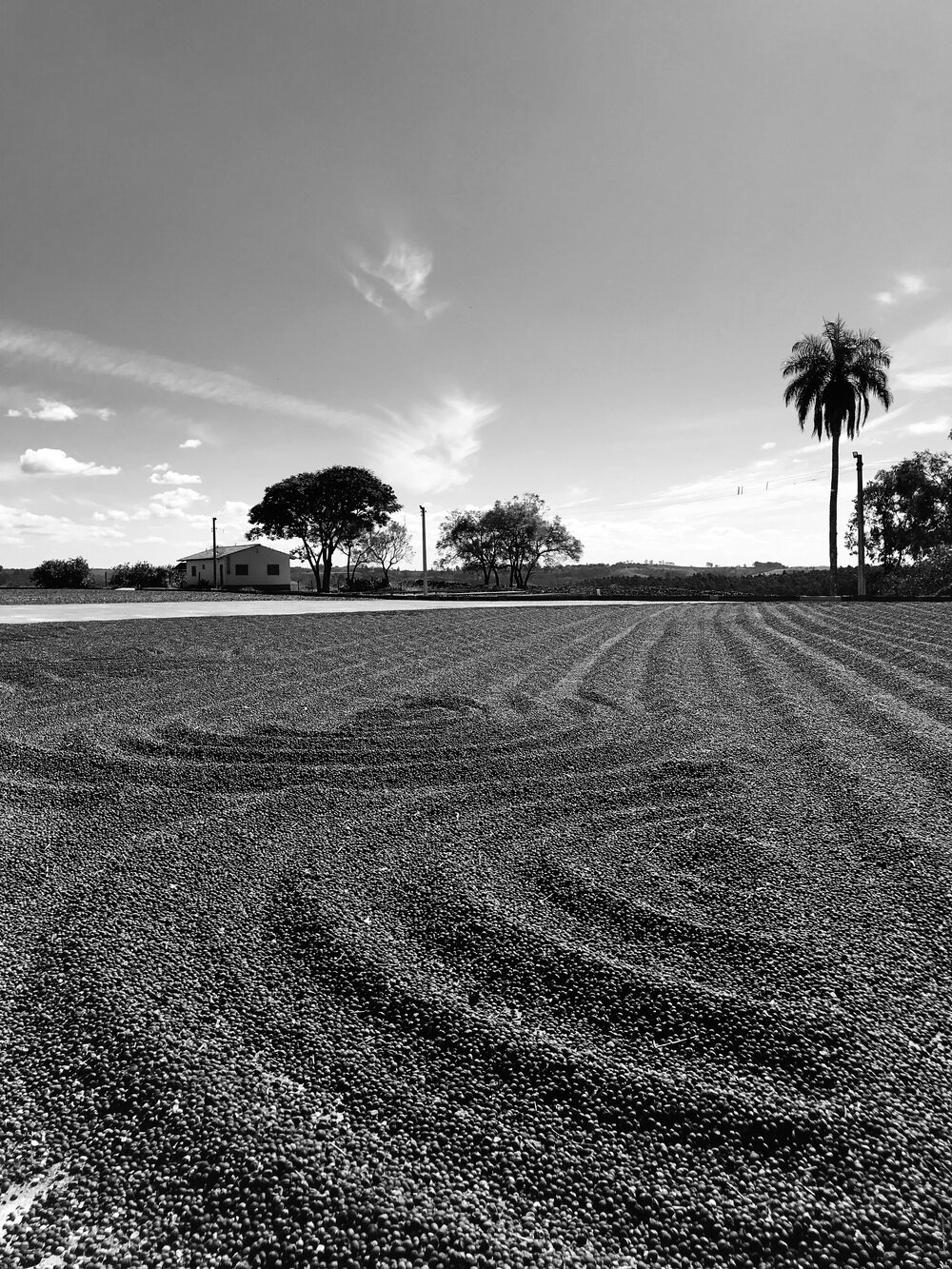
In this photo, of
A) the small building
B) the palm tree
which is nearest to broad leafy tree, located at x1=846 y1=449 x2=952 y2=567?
the palm tree

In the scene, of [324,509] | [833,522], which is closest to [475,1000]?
[833,522]

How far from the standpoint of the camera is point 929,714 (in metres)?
5.61

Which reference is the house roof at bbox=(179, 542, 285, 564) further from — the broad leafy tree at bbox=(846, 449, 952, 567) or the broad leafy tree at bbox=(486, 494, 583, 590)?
the broad leafy tree at bbox=(846, 449, 952, 567)

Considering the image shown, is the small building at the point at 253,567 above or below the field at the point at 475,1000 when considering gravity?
above

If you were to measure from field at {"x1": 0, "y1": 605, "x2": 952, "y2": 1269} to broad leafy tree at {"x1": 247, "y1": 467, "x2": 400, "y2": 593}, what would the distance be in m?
45.9

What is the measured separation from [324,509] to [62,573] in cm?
1728

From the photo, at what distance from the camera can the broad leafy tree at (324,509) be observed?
161 ft

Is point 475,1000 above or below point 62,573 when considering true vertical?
below

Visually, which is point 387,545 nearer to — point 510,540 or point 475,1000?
point 510,540

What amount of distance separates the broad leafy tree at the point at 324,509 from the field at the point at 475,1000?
45.9 metres

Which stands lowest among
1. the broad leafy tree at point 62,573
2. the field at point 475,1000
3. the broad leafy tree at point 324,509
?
the field at point 475,1000

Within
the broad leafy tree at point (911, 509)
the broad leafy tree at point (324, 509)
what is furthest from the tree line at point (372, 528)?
the broad leafy tree at point (911, 509)

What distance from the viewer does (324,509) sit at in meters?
49.6

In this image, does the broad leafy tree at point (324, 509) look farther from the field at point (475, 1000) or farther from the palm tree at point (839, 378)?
the field at point (475, 1000)
